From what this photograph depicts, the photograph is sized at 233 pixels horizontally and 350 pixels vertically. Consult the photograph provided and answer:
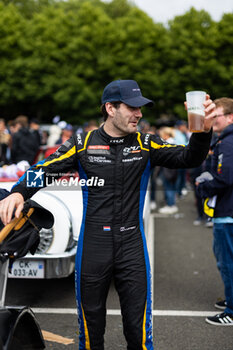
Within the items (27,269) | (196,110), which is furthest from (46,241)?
(196,110)

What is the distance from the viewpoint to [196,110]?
2.45 metres

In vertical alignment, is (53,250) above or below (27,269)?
above

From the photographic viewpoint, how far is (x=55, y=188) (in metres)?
4.85

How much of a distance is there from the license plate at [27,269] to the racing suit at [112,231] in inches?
62.7

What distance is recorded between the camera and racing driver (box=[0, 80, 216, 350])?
2746mm

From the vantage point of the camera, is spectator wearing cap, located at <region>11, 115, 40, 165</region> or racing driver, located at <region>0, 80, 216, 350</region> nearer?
racing driver, located at <region>0, 80, 216, 350</region>

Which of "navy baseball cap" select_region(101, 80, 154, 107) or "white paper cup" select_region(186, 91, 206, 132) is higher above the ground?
"navy baseball cap" select_region(101, 80, 154, 107)

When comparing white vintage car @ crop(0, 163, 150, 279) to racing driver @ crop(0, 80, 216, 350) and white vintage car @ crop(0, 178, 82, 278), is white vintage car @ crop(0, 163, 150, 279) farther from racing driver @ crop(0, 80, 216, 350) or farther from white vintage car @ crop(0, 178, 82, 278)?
racing driver @ crop(0, 80, 216, 350)

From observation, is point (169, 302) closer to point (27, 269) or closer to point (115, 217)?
point (27, 269)

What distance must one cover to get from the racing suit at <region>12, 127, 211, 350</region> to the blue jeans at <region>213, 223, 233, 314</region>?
1.39 metres

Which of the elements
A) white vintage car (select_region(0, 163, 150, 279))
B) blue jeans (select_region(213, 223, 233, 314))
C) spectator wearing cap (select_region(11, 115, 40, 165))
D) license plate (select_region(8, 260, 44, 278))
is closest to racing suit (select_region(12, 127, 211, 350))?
blue jeans (select_region(213, 223, 233, 314))

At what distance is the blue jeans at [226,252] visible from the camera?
3.99 m

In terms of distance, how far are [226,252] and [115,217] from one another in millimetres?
1666

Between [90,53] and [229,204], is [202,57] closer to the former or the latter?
[90,53]
